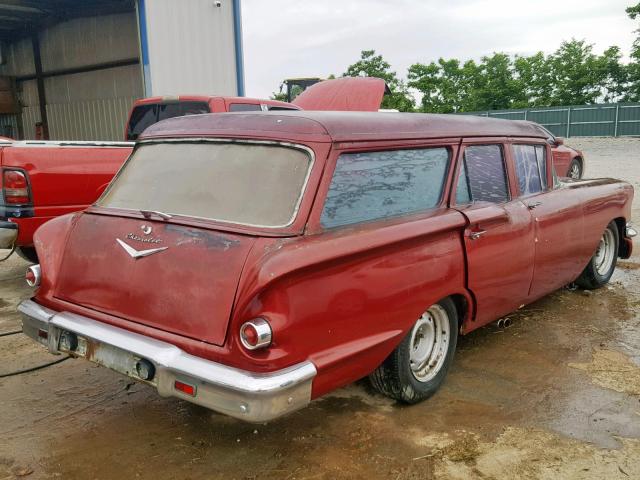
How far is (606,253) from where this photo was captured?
574 centimetres

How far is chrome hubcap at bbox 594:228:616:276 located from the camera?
5680 mm

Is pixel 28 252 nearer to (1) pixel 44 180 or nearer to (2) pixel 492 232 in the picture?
(1) pixel 44 180

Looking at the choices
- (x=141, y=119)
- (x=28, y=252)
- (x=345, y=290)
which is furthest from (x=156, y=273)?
(x=141, y=119)

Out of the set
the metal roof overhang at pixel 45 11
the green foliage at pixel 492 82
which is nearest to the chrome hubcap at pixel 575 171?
the metal roof overhang at pixel 45 11

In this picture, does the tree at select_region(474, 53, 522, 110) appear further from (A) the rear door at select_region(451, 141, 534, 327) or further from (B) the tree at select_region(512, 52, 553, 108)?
(A) the rear door at select_region(451, 141, 534, 327)

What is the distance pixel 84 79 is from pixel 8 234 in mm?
11326

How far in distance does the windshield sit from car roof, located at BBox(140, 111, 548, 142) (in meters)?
0.08

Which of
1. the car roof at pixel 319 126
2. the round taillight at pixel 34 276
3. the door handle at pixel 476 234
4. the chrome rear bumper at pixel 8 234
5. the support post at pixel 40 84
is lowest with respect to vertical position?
the chrome rear bumper at pixel 8 234

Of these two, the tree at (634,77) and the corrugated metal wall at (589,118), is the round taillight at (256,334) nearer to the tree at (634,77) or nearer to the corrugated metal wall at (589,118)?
the corrugated metal wall at (589,118)

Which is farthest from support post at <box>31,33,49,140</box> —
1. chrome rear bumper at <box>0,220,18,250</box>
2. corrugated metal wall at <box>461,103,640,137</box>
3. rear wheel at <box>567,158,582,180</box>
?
corrugated metal wall at <box>461,103,640,137</box>

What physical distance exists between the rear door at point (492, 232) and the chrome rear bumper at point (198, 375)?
152 cm

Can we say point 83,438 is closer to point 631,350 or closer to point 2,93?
point 631,350

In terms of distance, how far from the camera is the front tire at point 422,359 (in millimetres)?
3201

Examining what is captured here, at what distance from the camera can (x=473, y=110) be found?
42438 mm
